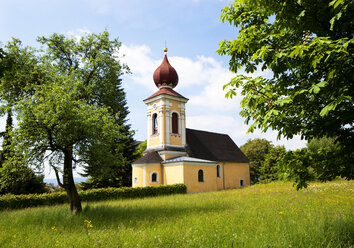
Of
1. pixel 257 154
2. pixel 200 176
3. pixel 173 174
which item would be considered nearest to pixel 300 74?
pixel 173 174

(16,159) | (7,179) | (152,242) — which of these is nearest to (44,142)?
(16,159)

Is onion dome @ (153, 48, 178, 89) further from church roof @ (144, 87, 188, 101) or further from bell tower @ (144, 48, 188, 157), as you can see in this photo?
church roof @ (144, 87, 188, 101)

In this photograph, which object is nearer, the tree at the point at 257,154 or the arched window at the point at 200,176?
the arched window at the point at 200,176

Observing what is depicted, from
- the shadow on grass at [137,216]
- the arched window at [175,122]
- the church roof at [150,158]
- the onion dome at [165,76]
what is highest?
the onion dome at [165,76]

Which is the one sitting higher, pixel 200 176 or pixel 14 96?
pixel 14 96

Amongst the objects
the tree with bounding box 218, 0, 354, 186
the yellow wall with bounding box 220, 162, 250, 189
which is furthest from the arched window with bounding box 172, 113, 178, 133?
the tree with bounding box 218, 0, 354, 186

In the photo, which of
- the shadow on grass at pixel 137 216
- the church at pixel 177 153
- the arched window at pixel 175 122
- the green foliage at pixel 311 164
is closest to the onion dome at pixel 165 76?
the church at pixel 177 153

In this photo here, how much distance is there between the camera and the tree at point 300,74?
432 cm

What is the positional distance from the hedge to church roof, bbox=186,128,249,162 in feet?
23.7

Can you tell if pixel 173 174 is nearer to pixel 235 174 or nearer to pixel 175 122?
pixel 175 122

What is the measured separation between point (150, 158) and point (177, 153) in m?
3.37

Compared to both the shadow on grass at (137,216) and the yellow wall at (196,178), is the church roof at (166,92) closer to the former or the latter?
the yellow wall at (196,178)

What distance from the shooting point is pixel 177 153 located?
28203 millimetres

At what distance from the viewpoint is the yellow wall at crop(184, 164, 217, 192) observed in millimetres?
25141
